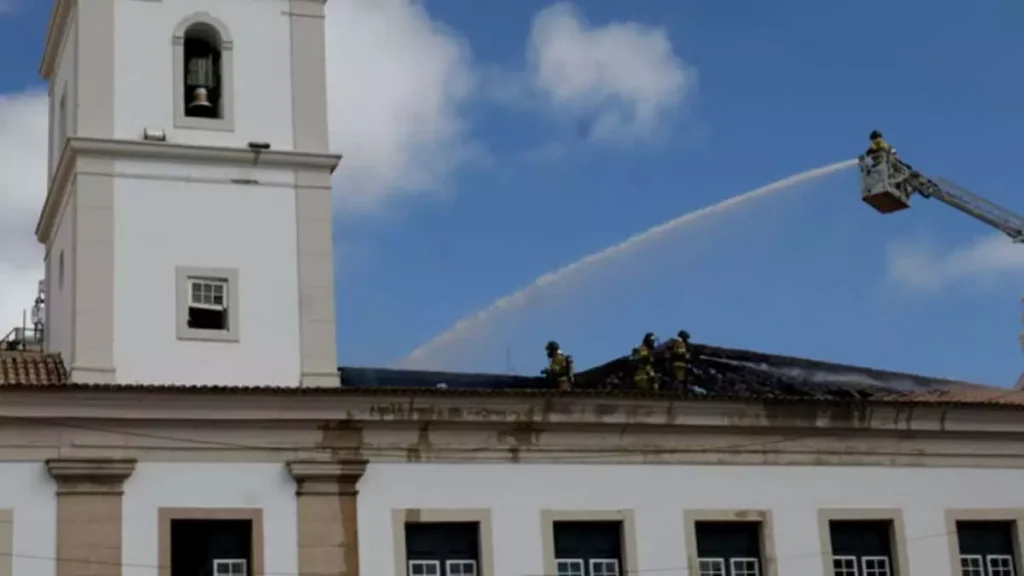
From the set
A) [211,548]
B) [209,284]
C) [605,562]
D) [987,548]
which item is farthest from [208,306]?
[987,548]

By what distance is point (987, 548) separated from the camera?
2794 centimetres

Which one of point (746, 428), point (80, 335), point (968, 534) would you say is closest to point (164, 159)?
point (80, 335)

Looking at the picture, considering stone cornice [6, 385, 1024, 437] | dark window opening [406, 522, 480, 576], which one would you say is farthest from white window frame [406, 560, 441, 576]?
stone cornice [6, 385, 1024, 437]

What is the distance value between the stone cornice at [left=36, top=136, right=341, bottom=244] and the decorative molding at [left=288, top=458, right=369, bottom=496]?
5.47 metres

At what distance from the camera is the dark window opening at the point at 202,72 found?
2742 cm

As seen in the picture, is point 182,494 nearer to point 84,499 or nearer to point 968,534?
point 84,499

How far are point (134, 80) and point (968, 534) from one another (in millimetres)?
15486

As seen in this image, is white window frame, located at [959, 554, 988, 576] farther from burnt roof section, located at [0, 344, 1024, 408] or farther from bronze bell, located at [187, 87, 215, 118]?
bronze bell, located at [187, 87, 215, 118]

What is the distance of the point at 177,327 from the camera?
2573 cm

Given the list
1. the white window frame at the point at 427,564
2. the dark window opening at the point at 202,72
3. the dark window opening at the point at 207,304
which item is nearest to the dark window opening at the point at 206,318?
the dark window opening at the point at 207,304

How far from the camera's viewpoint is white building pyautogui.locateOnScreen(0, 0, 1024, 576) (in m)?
23.5

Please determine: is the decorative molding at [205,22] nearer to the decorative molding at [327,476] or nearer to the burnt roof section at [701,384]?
the burnt roof section at [701,384]

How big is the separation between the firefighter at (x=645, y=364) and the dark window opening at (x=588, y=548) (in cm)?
384

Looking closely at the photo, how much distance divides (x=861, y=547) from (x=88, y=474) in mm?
12209
